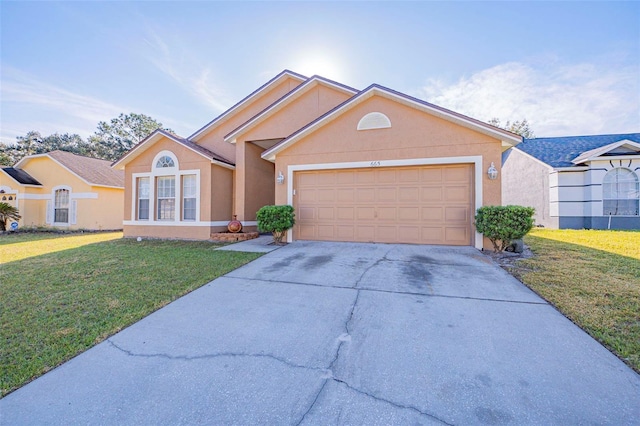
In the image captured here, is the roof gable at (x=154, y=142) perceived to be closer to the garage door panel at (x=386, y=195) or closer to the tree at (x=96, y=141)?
the garage door panel at (x=386, y=195)

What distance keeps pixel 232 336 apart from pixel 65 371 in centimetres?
155

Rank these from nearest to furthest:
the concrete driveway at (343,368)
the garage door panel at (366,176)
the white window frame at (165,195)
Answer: the concrete driveway at (343,368)
the garage door panel at (366,176)
the white window frame at (165,195)

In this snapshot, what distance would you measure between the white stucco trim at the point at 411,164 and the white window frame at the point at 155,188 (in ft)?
13.8

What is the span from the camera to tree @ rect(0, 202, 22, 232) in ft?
50.2

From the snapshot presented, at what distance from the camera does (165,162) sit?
11148 millimetres

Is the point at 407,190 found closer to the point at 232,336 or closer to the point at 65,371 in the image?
the point at 232,336

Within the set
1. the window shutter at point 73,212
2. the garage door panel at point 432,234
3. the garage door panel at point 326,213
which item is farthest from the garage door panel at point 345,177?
the window shutter at point 73,212

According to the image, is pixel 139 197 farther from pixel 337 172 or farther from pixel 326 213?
pixel 337 172

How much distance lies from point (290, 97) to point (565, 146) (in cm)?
1658

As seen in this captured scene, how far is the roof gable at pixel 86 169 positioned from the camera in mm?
16078

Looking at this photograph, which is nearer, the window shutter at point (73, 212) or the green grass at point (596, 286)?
the green grass at point (596, 286)

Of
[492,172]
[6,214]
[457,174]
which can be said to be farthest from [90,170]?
[492,172]

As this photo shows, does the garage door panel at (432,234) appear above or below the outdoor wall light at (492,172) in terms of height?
below

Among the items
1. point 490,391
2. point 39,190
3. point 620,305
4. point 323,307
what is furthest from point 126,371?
point 39,190
